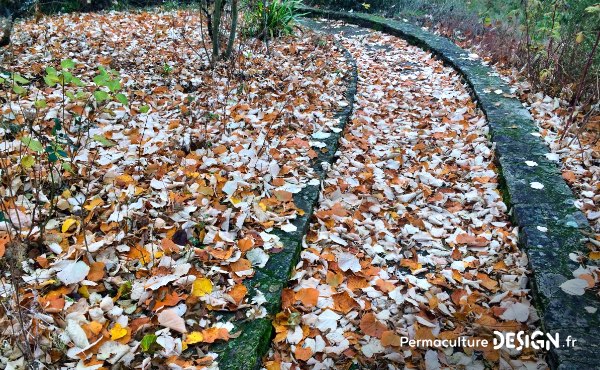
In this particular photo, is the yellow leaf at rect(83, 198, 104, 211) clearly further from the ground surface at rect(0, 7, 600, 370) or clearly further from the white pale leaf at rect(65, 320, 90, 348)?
the white pale leaf at rect(65, 320, 90, 348)

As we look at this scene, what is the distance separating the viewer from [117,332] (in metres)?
1.79

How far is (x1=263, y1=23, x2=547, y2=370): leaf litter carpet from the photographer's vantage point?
200cm

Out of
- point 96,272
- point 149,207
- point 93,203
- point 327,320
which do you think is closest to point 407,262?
point 327,320

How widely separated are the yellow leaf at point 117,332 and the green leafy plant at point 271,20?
212 inches

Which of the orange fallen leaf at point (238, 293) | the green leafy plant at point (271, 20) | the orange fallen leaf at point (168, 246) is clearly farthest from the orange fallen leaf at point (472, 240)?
the green leafy plant at point (271, 20)

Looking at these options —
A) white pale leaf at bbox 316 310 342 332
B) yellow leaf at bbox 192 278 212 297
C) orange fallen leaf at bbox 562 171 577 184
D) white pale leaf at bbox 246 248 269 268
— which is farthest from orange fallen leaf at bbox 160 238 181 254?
orange fallen leaf at bbox 562 171 577 184

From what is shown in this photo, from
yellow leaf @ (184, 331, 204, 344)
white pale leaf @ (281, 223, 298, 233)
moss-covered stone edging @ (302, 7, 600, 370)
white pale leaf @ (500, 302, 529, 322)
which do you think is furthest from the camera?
white pale leaf @ (281, 223, 298, 233)

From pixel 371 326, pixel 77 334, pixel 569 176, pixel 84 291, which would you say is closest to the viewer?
pixel 77 334

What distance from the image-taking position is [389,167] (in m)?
3.62

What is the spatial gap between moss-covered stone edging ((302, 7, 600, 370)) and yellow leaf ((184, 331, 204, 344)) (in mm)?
1436

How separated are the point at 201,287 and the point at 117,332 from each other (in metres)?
0.40

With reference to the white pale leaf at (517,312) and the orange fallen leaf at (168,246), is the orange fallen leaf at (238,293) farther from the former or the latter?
the white pale leaf at (517,312)

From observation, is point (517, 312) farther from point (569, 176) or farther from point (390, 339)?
point (569, 176)

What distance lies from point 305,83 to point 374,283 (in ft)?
9.78
